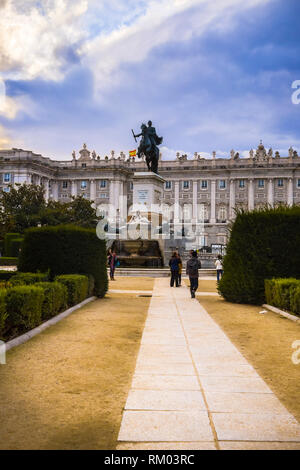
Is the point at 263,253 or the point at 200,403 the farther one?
the point at 263,253

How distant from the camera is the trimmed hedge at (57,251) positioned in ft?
51.4

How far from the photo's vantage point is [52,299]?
1083cm

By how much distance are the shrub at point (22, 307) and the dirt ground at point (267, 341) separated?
12.4 ft

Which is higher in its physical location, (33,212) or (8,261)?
(33,212)

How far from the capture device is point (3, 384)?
5812 mm

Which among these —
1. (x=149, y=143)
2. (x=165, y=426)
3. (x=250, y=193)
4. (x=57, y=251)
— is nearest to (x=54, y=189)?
(x=250, y=193)

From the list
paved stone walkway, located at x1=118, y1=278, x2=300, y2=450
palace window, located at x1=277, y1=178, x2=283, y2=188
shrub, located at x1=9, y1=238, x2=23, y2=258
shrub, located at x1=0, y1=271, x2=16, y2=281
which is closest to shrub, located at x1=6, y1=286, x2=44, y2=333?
paved stone walkway, located at x1=118, y1=278, x2=300, y2=450

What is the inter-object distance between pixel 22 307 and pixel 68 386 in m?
3.35

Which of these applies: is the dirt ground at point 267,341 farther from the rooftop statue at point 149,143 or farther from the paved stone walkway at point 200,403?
the rooftop statue at point 149,143

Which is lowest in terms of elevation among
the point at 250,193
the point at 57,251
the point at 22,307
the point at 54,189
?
the point at 22,307

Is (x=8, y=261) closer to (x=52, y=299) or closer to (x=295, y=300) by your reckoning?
(x=52, y=299)

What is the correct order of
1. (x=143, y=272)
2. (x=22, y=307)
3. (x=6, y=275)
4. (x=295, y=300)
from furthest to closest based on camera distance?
1. (x=143, y=272)
2. (x=6, y=275)
3. (x=295, y=300)
4. (x=22, y=307)

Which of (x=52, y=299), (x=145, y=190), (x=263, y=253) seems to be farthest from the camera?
(x=145, y=190)
